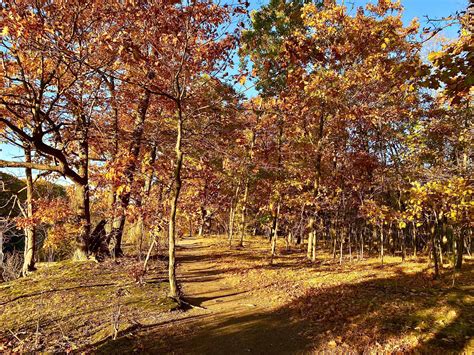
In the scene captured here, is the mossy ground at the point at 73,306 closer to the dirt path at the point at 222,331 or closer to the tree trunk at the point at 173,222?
the dirt path at the point at 222,331

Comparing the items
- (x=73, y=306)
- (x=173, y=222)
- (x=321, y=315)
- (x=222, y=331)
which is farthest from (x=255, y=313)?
(x=73, y=306)

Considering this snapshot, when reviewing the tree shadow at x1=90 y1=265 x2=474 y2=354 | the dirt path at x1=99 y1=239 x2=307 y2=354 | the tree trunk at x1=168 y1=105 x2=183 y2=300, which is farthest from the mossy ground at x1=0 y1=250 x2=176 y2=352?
the tree shadow at x1=90 y1=265 x2=474 y2=354

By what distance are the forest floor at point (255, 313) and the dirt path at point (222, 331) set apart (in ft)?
0.08

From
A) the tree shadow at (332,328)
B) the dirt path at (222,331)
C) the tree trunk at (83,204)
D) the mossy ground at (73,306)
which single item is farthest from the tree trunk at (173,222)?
the tree trunk at (83,204)

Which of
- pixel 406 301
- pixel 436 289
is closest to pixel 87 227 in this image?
pixel 406 301

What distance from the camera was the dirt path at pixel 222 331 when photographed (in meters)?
6.64

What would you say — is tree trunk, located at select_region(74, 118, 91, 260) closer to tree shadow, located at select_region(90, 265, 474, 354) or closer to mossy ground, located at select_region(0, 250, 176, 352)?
mossy ground, located at select_region(0, 250, 176, 352)

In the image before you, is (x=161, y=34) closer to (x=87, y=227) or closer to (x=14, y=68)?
(x=14, y=68)

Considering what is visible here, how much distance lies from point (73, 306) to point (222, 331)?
4.73m

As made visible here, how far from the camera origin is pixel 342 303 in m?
A: 9.04

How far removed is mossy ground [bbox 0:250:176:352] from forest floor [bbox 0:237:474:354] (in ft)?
0.11

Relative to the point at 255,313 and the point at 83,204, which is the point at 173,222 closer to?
the point at 255,313

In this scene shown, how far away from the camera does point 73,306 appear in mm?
9195

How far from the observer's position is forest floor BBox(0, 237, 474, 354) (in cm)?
663
